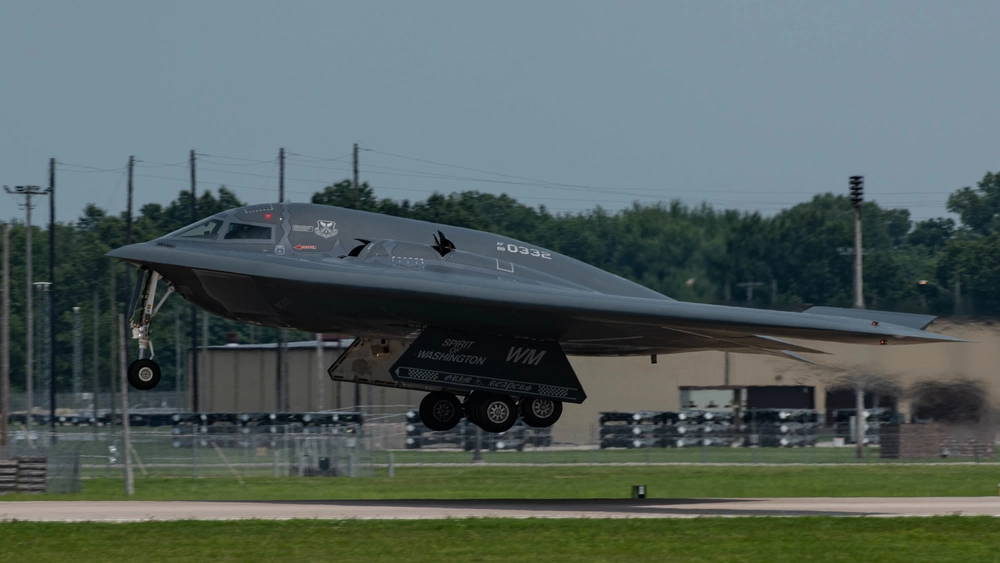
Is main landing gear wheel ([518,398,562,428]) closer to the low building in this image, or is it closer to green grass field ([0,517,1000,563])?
green grass field ([0,517,1000,563])

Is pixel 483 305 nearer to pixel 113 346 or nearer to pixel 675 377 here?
pixel 675 377

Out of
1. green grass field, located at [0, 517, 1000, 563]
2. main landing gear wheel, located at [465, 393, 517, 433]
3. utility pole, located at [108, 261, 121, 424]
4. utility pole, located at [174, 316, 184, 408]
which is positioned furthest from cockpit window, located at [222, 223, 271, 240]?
utility pole, located at [174, 316, 184, 408]

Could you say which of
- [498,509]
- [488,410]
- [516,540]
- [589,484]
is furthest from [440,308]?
[589,484]

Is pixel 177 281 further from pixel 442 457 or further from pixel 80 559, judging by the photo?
pixel 442 457

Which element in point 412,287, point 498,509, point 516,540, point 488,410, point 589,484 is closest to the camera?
point 516,540

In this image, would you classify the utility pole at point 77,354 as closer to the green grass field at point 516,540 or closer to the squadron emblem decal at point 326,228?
the squadron emblem decal at point 326,228

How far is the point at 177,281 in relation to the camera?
2473cm

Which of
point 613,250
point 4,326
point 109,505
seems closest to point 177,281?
point 109,505

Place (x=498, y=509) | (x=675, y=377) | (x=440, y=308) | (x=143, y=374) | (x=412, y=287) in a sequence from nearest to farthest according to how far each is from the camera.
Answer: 1. (x=412, y=287)
2. (x=440, y=308)
3. (x=143, y=374)
4. (x=498, y=509)
5. (x=675, y=377)

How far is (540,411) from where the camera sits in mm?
27109

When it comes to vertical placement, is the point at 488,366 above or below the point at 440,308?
below

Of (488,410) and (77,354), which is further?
(77,354)

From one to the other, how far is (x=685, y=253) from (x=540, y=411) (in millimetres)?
33491

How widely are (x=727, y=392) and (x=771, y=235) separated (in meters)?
7.13
